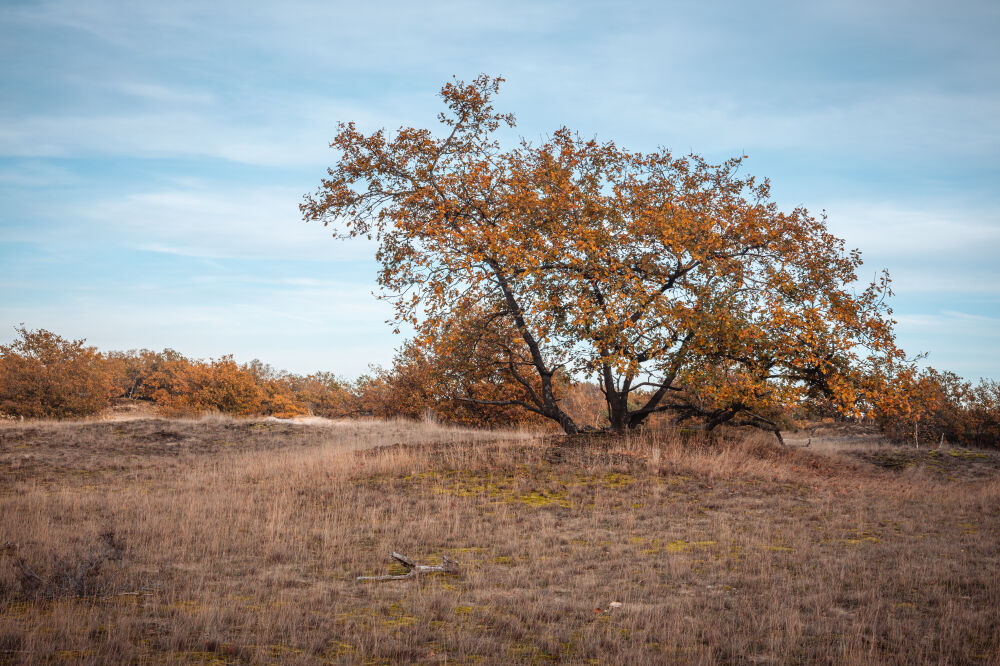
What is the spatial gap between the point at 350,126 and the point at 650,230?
26.3 ft

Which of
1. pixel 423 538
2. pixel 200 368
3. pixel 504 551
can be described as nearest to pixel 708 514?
pixel 504 551

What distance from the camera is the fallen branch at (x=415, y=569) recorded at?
733 cm

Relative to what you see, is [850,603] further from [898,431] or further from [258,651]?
[898,431]

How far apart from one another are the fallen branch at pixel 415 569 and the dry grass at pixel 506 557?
14cm

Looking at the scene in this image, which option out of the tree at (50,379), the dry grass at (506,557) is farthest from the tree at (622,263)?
the tree at (50,379)

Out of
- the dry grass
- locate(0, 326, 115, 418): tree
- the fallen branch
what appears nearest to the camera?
the dry grass

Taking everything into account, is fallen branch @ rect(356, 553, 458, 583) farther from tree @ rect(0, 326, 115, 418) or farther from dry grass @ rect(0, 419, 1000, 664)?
tree @ rect(0, 326, 115, 418)

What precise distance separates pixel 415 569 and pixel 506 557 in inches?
55.9

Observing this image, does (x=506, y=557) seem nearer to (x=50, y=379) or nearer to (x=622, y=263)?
(x=622, y=263)

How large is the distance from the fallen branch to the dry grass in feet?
0.46

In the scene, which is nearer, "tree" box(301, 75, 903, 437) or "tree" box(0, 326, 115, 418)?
"tree" box(301, 75, 903, 437)

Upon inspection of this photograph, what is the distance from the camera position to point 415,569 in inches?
296

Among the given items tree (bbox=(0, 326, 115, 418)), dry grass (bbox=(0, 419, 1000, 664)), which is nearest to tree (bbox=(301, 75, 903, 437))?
dry grass (bbox=(0, 419, 1000, 664))

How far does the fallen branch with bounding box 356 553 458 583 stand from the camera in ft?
24.1
